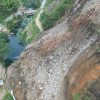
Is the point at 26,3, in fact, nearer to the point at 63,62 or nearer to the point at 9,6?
the point at 9,6

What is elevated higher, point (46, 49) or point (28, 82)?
point (46, 49)

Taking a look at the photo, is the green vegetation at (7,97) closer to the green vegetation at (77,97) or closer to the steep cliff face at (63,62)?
the steep cliff face at (63,62)

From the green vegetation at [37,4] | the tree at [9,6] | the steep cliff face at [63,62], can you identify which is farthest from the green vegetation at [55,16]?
the green vegetation at [37,4]

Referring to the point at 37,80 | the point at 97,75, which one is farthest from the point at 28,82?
the point at 97,75

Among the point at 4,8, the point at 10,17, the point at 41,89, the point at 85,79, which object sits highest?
the point at 4,8

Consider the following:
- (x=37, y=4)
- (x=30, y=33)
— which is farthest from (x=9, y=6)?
(x=30, y=33)

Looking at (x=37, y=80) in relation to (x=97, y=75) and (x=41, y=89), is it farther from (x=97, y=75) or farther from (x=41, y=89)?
(x=97, y=75)

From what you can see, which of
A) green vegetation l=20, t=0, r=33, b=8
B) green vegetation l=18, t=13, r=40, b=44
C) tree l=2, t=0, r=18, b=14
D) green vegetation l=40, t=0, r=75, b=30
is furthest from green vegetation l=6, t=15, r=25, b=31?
green vegetation l=40, t=0, r=75, b=30
